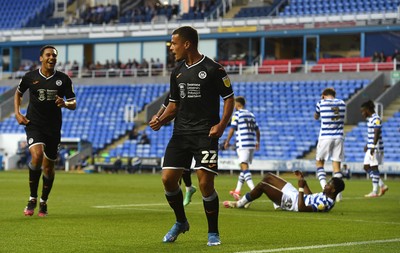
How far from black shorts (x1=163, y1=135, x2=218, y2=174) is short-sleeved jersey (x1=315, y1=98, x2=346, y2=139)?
8434mm

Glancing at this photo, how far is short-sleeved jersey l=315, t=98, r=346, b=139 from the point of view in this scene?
60.8ft

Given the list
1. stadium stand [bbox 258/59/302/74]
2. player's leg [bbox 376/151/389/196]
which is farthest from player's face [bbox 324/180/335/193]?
stadium stand [bbox 258/59/302/74]

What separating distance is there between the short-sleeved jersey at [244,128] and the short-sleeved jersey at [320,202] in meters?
5.17

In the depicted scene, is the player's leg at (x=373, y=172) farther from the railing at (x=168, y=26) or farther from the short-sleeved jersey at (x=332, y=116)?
the railing at (x=168, y=26)

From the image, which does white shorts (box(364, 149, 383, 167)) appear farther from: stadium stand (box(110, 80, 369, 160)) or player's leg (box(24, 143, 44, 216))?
stadium stand (box(110, 80, 369, 160))

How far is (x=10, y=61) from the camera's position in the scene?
61531 millimetres

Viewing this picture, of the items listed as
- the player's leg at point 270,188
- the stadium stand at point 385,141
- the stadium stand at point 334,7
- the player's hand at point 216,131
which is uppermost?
the stadium stand at point 334,7

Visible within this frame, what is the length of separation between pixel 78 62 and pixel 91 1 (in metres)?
6.68

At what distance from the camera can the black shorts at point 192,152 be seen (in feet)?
33.8

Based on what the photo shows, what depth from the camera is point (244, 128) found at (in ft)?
67.2

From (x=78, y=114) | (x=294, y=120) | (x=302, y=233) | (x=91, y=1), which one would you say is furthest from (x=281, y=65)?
(x=302, y=233)

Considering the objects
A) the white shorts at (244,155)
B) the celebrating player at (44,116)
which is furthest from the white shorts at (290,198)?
the white shorts at (244,155)

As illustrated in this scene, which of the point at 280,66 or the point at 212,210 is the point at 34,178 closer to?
the point at 212,210

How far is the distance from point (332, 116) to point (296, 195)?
3.60m
